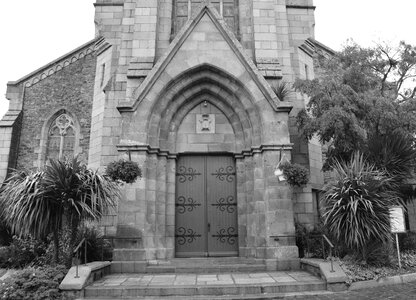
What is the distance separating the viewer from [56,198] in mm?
9391

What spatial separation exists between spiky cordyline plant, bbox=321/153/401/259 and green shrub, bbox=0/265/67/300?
6621mm

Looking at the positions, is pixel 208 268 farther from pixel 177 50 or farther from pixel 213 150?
pixel 177 50

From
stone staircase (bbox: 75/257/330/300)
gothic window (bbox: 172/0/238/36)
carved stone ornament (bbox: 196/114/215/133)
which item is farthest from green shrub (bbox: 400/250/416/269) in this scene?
gothic window (bbox: 172/0/238/36)

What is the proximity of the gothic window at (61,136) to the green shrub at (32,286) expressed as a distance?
10.5 m

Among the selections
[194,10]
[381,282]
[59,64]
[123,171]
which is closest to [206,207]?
[123,171]

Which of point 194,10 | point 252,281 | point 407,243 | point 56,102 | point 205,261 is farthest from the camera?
point 56,102

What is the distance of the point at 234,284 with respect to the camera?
28.1ft

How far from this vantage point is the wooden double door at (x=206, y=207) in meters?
12.2

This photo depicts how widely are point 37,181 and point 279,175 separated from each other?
671 centimetres

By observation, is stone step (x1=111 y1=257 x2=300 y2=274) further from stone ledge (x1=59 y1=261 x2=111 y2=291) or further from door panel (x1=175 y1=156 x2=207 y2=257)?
stone ledge (x1=59 y1=261 x2=111 y2=291)

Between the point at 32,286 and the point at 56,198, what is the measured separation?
7.32ft

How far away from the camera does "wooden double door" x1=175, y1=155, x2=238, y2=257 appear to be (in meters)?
12.2

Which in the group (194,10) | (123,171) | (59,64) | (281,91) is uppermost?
(194,10)

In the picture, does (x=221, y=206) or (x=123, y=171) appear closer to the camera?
(x=123, y=171)
